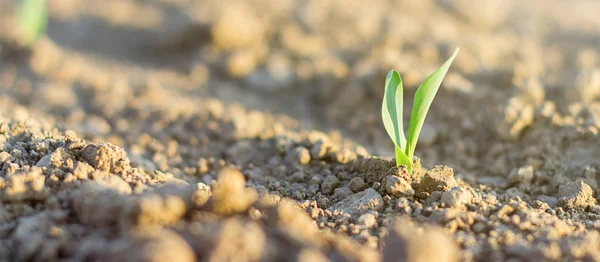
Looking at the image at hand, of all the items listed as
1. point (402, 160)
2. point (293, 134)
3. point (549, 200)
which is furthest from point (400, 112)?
point (293, 134)

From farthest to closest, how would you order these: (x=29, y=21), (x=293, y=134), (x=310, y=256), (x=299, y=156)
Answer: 1. (x=29, y=21)
2. (x=293, y=134)
3. (x=299, y=156)
4. (x=310, y=256)

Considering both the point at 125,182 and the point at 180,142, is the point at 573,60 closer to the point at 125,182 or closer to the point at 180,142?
the point at 180,142

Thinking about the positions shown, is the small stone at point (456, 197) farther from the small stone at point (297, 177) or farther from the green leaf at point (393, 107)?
the small stone at point (297, 177)

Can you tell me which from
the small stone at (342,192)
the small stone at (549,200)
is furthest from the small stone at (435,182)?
the small stone at (549,200)

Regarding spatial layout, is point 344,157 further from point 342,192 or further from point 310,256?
point 310,256

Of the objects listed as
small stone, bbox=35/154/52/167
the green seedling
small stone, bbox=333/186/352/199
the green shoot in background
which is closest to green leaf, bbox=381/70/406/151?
the green seedling

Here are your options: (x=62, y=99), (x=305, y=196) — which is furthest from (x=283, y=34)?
(x=305, y=196)

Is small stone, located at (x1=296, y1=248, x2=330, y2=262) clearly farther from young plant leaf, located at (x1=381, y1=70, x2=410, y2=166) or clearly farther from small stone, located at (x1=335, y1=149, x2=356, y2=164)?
small stone, located at (x1=335, y1=149, x2=356, y2=164)
